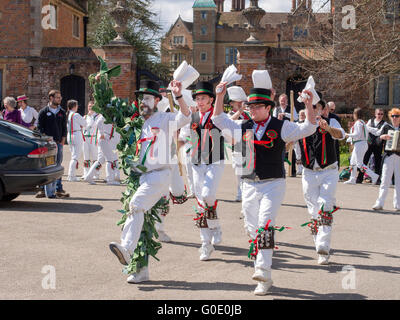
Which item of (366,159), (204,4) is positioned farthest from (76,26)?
(204,4)

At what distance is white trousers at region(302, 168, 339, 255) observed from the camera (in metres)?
6.83

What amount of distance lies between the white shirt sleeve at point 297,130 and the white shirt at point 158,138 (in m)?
1.02

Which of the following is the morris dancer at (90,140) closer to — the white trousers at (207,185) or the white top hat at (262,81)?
the white trousers at (207,185)

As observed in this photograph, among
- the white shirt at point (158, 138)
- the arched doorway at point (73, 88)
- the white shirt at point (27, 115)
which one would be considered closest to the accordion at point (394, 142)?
the white shirt at point (158, 138)

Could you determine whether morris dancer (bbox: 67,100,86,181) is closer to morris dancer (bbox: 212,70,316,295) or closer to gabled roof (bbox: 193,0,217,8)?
morris dancer (bbox: 212,70,316,295)

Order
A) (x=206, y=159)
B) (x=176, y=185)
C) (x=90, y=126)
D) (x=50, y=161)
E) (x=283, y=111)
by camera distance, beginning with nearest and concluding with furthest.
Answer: (x=206, y=159), (x=176, y=185), (x=50, y=161), (x=90, y=126), (x=283, y=111)

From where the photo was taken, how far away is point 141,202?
222 inches

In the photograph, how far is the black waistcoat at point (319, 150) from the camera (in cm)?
702

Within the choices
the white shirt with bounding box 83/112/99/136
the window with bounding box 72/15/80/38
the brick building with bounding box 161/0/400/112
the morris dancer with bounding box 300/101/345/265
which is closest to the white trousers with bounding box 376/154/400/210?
the morris dancer with bounding box 300/101/345/265

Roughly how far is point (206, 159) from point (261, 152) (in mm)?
1685

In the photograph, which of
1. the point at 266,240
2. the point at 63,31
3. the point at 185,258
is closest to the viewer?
the point at 266,240

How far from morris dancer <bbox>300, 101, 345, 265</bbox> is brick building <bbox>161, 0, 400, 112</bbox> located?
11801mm

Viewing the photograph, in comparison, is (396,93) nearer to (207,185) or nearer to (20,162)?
(20,162)

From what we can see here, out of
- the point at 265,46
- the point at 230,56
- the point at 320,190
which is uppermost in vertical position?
the point at 230,56
